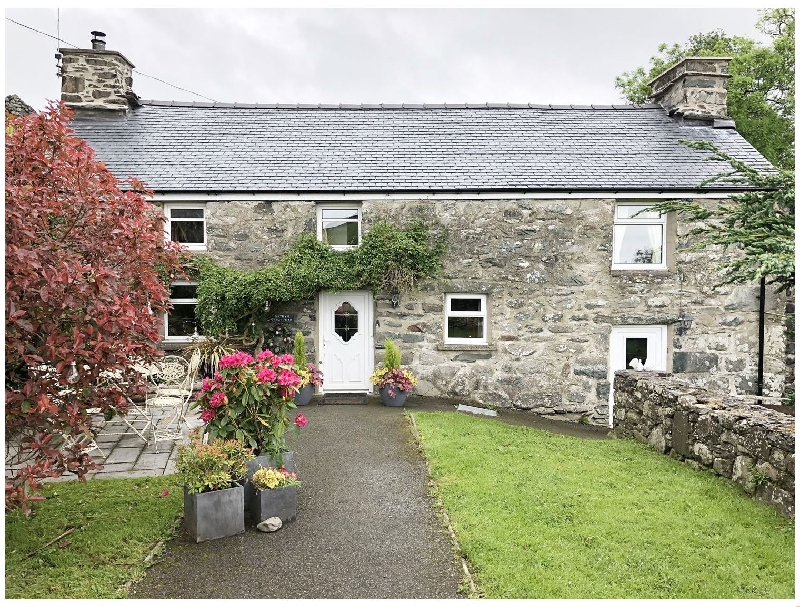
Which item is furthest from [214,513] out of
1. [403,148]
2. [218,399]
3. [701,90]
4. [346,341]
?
[701,90]

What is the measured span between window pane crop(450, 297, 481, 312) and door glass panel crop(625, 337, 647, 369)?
299 cm

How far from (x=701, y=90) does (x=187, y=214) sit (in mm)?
11576

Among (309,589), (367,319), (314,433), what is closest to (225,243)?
(367,319)

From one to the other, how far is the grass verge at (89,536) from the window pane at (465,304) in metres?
6.59

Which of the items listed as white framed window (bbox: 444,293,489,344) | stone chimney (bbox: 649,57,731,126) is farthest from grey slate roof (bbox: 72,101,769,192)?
white framed window (bbox: 444,293,489,344)

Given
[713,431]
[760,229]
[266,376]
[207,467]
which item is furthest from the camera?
[713,431]

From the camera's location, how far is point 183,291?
456 inches

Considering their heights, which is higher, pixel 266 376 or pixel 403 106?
pixel 403 106

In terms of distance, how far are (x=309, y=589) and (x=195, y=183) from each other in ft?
29.5

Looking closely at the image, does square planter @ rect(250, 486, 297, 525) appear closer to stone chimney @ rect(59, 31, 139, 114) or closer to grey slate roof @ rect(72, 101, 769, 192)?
grey slate roof @ rect(72, 101, 769, 192)

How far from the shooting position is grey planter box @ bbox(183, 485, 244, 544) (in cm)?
479

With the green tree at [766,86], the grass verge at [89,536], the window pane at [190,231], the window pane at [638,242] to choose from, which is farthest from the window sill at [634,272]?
the green tree at [766,86]

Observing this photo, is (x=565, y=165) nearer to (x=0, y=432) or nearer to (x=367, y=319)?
(x=367, y=319)

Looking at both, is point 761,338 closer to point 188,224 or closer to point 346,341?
point 346,341
